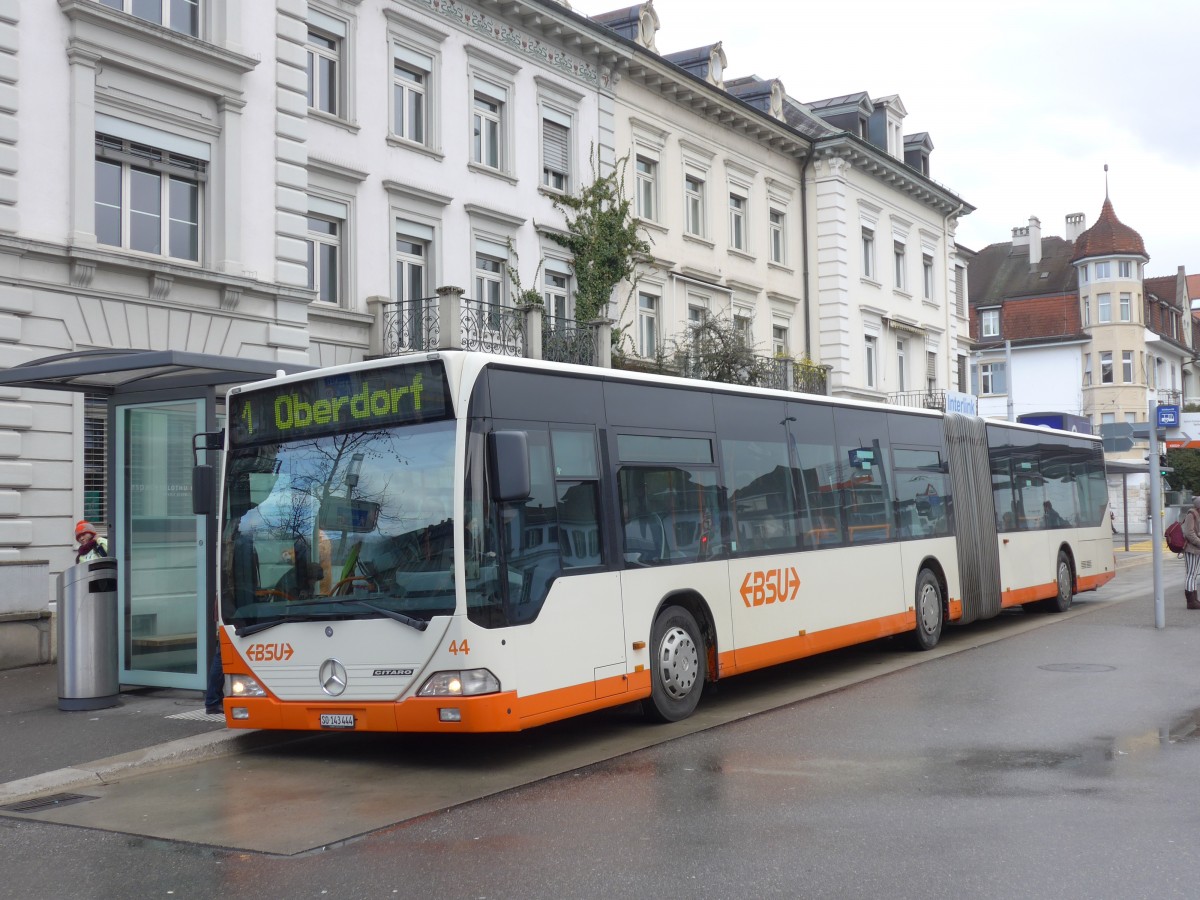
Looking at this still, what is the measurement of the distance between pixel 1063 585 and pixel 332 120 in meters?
14.1

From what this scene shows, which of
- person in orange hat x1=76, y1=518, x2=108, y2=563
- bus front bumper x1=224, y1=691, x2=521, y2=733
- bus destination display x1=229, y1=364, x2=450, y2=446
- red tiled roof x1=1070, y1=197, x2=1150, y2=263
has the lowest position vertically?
bus front bumper x1=224, y1=691, x2=521, y2=733

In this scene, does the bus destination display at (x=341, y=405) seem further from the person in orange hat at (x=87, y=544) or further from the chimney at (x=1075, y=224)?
the chimney at (x=1075, y=224)

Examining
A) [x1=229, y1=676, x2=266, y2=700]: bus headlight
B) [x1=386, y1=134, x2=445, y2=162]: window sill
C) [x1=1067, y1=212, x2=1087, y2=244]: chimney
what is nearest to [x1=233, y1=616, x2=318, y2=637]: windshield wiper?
[x1=229, y1=676, x2=266, y2=700]: bus headlight

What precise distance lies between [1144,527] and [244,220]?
2292 inches

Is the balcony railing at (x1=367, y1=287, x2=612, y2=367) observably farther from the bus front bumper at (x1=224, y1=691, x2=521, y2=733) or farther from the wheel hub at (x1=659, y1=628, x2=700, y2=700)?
the bus front bumper at (x1=224, y1=691, x2=521, y2=733)

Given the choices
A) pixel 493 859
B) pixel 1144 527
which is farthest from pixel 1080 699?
pixel 1144 527

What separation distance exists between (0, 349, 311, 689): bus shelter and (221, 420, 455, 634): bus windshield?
6.66 feet

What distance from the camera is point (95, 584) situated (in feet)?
38.3

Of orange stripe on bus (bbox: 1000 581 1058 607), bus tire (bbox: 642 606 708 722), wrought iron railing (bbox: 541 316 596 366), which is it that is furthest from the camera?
wrought iron railing (bbox: 541 316 596 366)

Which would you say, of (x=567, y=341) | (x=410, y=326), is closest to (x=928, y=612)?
(x=410, y=326)

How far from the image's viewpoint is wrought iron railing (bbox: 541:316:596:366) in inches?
1006

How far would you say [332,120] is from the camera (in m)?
21.9

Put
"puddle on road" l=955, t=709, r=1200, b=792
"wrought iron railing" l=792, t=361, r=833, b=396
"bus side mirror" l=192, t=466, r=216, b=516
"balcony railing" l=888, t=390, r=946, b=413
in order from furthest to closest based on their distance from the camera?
"balcony railing" l=888, t=390, r=946, b=413, "wrought iron railing" l=792, t=361, r=833, b=396, "bus side mirror" l=192, t=466, r=216, b=516, "puddle on road" l=955, t=709, r=1200, b=792

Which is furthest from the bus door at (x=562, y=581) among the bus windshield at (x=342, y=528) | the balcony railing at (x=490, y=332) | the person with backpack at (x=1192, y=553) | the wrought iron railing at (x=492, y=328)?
the person with backpack at (x=1192, y=553)
